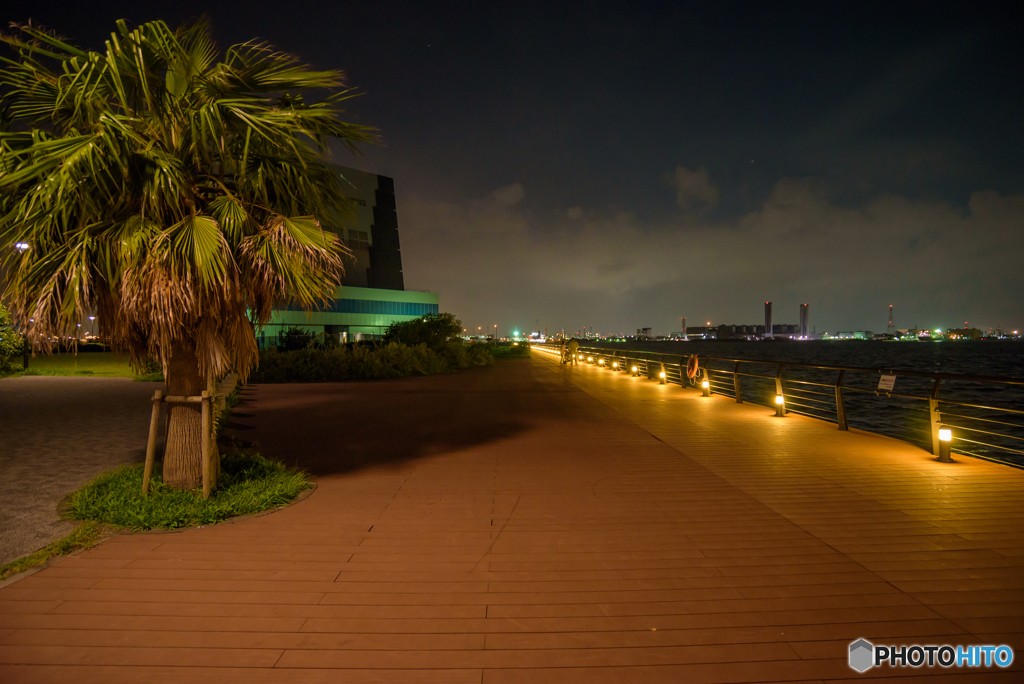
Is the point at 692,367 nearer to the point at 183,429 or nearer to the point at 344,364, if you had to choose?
the point at 344,364

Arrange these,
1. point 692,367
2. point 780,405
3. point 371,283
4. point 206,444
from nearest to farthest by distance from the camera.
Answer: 1. point 206,444
2. point 780,405
3. point 692,367
4. point 371,283

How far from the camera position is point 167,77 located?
5.40 metres

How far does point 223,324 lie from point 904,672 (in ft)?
20.2

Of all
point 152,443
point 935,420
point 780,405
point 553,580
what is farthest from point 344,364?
point 553,580

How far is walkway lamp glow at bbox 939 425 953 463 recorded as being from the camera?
755 centimetres

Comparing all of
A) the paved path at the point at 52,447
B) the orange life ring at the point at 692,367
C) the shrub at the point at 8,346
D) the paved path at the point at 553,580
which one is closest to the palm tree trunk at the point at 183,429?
the paved path at the point at 52,447

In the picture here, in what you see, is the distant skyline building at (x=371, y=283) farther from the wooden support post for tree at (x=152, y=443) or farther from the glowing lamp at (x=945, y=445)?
the glowing lamp at (x=945, y=445)

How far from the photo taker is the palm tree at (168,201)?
A: 16.4 ft

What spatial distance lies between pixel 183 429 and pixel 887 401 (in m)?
36.8

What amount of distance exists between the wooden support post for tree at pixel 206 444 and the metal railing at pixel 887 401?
573cm

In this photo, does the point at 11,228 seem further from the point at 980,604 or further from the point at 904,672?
the point at 980,604

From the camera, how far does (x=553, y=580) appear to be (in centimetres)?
405

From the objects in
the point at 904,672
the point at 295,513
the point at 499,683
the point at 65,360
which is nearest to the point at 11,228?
the point at 295,513

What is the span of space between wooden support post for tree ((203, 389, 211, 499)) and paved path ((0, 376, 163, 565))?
1161 mm
